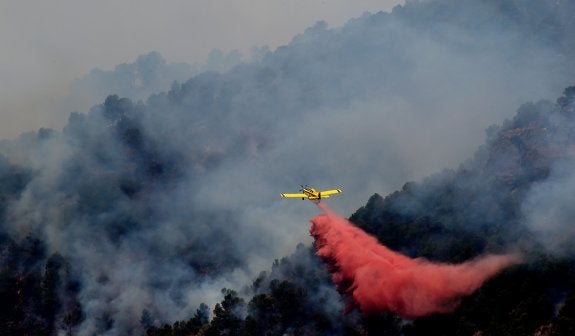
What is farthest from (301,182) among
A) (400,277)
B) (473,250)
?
(400,277)

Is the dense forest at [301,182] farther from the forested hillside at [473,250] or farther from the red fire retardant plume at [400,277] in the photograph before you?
the red fire retardant plume at [400,277]

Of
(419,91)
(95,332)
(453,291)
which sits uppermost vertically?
(419,91)

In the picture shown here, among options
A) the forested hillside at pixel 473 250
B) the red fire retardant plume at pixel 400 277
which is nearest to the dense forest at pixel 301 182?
the forested hillside at pixel 473 250

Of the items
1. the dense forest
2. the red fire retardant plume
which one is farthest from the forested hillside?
the red fire retardant plume

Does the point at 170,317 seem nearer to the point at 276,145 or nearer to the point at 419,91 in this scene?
the point at 276,145

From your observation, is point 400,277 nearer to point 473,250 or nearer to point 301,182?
point 473,250

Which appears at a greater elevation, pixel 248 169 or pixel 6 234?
pixel 248 169

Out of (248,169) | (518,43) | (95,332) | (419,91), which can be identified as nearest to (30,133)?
(248,169)

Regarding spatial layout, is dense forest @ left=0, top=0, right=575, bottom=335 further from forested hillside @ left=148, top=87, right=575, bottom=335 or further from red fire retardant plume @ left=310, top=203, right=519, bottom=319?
red fire retardant plume @ left=310, top=203, right=519, bottom=319
